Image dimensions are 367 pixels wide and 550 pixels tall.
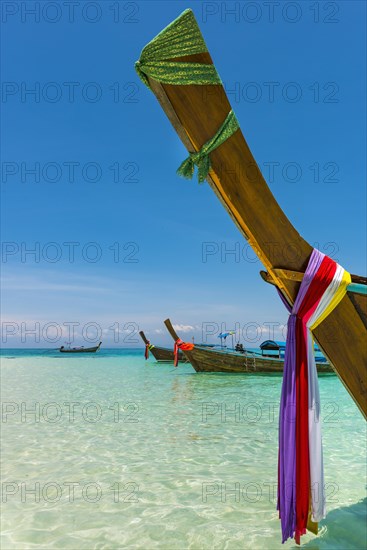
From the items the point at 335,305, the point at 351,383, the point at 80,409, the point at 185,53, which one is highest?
the point at 185,53

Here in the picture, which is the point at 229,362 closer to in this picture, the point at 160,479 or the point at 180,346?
the point at 180,346

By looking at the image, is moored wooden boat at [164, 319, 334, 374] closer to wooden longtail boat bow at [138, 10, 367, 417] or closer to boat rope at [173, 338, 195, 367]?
boat rope at [173, 338, 195, 367]

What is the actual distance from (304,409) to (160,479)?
311 cm

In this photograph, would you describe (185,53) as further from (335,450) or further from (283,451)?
(335,450)

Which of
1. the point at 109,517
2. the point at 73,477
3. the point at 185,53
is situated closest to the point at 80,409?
the point at 73,477

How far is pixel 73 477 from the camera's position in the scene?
17.9 feet

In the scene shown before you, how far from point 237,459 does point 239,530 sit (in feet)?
8.01

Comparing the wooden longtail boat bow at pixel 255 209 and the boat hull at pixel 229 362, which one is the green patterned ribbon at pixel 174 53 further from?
the boat hull at pixel 229 362

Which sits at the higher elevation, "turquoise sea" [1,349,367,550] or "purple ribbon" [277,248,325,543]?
"purple ribbon" [277,248,325,543]

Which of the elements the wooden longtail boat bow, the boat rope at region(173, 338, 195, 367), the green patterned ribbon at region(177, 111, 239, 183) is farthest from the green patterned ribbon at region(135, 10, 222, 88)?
the boat rope at region(173, 338, 195, 367)

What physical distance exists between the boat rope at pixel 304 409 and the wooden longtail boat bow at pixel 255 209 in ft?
0.40

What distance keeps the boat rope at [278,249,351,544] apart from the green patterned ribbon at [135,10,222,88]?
64.2 inches

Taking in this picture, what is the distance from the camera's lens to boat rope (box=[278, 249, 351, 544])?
296cm

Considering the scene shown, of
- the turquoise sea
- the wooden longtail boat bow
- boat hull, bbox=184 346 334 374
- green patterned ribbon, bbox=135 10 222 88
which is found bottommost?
boat hull, bbox=184 346 334 374
